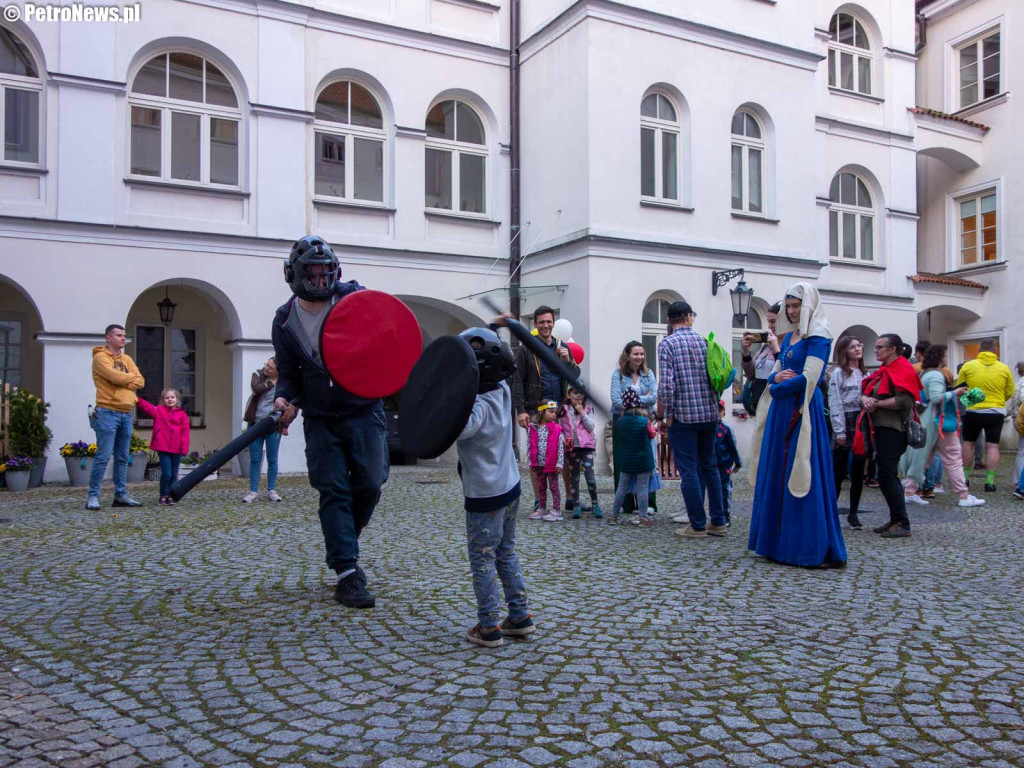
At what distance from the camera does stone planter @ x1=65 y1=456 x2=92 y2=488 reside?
12.5m

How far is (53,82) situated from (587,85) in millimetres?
8215

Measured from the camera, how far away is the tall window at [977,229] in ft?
69.3

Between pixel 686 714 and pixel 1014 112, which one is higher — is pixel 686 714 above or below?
below

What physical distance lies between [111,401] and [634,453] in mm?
5584

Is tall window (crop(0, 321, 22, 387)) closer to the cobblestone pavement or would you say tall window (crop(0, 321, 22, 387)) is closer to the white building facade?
the white building facade

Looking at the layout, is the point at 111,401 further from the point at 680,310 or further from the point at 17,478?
the point at 680,310

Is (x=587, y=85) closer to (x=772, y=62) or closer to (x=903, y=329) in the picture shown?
(x=772, y=62)

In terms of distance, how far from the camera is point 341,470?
4.89 m

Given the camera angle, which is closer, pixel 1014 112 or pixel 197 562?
pixel 197 562

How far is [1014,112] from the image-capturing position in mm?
20578

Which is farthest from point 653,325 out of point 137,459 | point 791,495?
point 791,495

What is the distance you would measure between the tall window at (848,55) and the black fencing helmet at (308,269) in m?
17.4

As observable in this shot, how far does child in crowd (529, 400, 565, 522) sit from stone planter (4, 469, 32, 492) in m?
7.65

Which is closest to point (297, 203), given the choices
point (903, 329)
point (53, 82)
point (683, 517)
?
point (53, 82)
